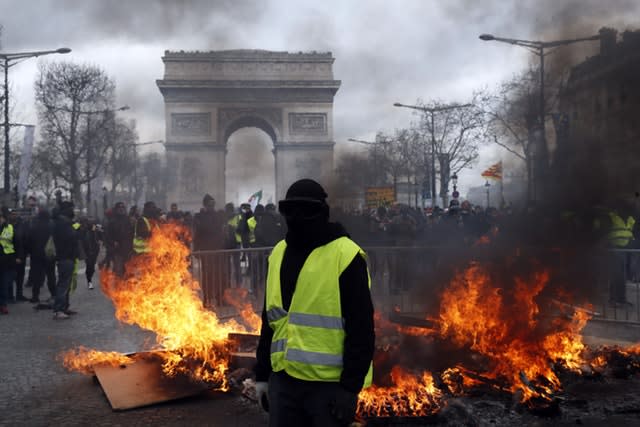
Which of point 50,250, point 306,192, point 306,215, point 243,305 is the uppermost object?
point 306,192

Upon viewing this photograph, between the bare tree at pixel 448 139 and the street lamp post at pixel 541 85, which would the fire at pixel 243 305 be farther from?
the bare tree at pixel 448 139

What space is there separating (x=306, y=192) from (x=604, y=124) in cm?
508

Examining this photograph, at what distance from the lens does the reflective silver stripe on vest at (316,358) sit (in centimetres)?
255

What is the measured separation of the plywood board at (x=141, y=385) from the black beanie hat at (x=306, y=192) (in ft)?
9.84

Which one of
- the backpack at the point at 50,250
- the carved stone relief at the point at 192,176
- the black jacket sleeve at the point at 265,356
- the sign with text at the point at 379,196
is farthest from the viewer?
the carved stone relief at the point at 192,176

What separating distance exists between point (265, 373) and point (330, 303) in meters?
0.52

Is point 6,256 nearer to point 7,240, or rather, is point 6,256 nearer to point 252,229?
point 7,240

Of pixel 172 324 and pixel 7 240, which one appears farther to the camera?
pixel 7 240

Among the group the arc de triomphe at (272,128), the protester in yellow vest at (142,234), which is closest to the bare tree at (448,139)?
the arc de triomphe at (272,128)

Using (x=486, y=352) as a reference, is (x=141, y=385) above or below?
below

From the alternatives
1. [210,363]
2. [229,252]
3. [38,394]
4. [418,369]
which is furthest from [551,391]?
[229,252]

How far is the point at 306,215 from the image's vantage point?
105 inches

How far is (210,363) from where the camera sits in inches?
214

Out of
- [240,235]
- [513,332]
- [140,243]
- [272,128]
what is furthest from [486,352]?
[272,128]
